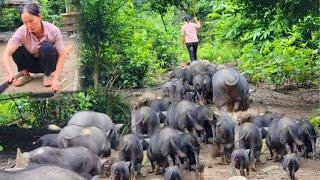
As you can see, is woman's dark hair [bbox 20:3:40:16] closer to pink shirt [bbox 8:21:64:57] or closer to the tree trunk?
pink shirt [bbox 8:21:64:57]

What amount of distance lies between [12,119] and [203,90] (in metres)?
3.85

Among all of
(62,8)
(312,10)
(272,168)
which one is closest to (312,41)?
(312,10)

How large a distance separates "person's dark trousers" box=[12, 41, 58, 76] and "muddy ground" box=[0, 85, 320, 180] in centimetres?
164

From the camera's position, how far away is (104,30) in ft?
42.4

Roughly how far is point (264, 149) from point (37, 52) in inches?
143

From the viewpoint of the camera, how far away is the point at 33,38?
880 cm

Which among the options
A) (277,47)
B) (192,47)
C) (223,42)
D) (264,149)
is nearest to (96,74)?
(264,149)

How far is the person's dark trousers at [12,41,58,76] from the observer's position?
8.69 metres

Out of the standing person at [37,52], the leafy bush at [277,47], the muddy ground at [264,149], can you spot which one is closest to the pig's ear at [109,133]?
the muddy ground at [264,149]

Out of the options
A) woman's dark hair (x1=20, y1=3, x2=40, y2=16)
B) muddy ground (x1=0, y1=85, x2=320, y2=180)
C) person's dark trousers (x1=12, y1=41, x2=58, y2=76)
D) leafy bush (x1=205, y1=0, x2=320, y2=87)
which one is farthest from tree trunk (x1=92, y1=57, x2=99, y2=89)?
woman's dark hair (x1=20, y1=3, x2=40, y2=16)

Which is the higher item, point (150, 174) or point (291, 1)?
point (291, 1)

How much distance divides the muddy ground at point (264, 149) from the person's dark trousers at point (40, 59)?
1.64 meters

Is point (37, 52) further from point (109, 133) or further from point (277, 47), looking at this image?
point (277, 47)

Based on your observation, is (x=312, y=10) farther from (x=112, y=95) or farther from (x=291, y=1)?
(x=112, y=95)
